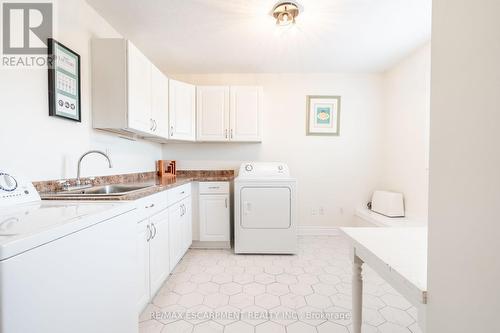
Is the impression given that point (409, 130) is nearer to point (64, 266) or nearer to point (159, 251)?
point (159, 251)

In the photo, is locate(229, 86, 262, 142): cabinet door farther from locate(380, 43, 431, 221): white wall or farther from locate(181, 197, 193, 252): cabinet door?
locate(380, 43, 431, 221): white wall

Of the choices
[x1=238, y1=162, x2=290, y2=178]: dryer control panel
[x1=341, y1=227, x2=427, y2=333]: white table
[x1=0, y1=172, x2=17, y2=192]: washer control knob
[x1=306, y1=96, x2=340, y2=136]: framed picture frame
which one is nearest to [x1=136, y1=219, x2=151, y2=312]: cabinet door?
[x1=0, y1=172, x2=17, y2=192]: washer control knob

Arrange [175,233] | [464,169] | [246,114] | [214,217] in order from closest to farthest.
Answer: [464,169] < [175,233] < [214,217] < [246,114]

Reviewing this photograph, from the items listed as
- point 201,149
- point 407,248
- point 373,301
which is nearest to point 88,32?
point 201,149

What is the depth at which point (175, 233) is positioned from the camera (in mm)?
2174

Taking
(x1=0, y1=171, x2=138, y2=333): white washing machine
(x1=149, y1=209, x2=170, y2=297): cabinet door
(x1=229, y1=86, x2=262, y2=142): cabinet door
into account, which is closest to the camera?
(x1=0, y1=171, x2=138, y2=333): white washing machine

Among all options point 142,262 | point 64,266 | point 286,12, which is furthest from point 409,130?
point 64,266

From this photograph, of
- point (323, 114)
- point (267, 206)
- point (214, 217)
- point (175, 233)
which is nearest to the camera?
point (175, 233)

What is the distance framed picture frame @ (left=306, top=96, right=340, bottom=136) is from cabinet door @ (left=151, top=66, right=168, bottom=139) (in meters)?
1.94

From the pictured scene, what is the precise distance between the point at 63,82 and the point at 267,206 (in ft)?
6.91

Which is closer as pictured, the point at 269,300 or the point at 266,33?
the point at 269,300

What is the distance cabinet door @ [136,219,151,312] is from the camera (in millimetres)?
1482

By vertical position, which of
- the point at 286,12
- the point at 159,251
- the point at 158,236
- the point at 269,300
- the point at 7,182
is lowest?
the point at 269,300
